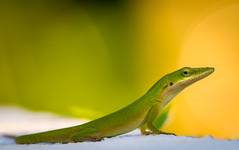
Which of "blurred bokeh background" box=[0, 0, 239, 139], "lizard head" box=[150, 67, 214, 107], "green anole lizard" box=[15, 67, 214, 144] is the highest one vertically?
"blurred bokeh background" box=[0, 0, 239, 139]

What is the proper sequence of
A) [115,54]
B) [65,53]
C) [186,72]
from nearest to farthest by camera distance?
[186,72] → [115,54] → [65,53]

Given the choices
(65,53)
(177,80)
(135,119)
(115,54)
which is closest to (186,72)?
(177,80)

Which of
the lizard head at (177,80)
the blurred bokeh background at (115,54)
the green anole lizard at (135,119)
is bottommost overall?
the green anole lizard at (135,119)

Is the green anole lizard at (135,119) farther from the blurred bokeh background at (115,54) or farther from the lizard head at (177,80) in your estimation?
the blurred bokeh background at (115,54)

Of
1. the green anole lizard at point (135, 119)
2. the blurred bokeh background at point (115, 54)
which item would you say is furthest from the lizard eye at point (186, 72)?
the blurred bokeh background at point (115, 54)

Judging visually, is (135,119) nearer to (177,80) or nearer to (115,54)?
(177,80)

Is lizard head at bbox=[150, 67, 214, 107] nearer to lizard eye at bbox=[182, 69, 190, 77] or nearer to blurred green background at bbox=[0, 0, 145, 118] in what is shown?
lizard eye at bbox=[182, 69, 190, 77]

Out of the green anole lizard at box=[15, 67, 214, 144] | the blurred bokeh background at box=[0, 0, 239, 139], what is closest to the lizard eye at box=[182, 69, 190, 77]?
the green anole lizard at box=[15, 67, 214, 144]

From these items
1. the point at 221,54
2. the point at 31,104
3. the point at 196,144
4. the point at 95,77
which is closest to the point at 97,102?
the point at 95,77
